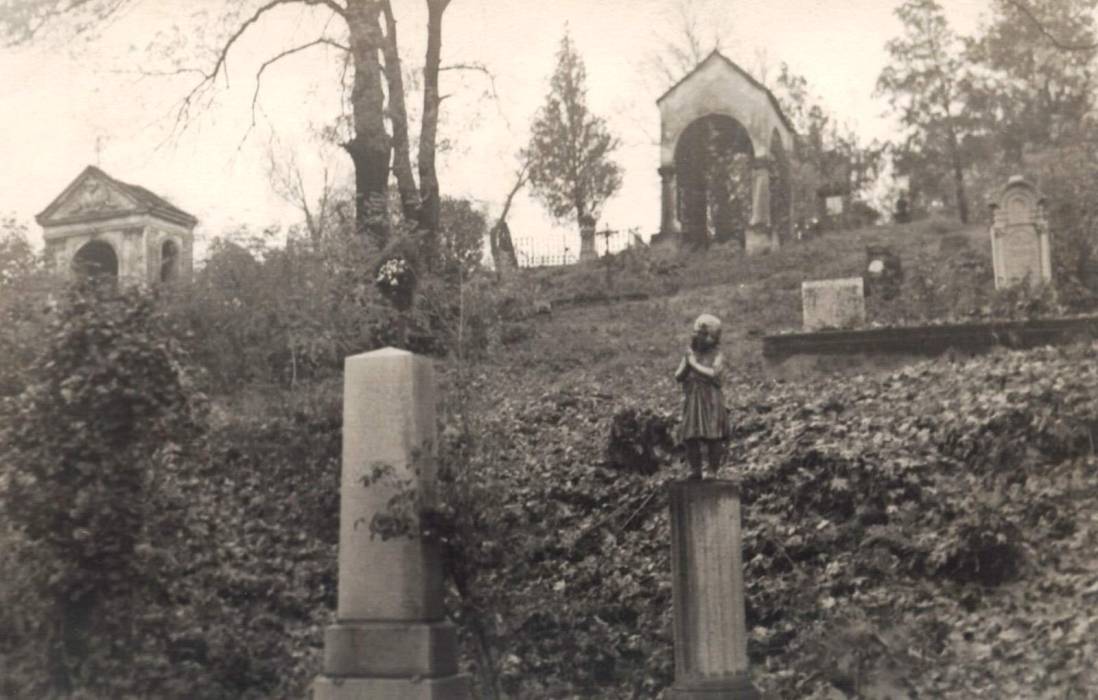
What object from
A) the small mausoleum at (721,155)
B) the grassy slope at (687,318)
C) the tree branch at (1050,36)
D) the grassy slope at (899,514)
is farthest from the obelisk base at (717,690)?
the small mausoleum at (721,155)

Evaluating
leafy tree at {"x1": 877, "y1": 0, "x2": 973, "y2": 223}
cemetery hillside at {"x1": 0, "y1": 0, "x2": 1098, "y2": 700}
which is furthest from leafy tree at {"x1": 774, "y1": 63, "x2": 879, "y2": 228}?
cemetery hillside at {"x1": 0, "y1": 0, "x2": 1098, "y2": 700}

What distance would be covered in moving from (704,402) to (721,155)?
23.7 meters

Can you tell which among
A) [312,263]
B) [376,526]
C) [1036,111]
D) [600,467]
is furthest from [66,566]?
[1036,111]

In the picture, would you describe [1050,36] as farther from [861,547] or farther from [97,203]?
[97,203]

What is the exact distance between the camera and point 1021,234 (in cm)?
1568

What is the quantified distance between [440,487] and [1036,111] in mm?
32431

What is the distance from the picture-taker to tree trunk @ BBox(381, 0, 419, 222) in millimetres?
15477

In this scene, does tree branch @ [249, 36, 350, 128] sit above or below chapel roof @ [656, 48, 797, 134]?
below

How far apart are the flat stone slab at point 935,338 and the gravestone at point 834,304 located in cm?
103

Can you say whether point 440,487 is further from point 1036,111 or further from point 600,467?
point 1036,111

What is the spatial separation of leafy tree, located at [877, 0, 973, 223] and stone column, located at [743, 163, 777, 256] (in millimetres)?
5960

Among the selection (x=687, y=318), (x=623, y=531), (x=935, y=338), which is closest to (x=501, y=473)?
(x=623, y=531)

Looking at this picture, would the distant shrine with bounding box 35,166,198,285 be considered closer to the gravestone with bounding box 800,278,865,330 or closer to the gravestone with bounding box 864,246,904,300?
the gravestone with bounding box 864,246,904,300

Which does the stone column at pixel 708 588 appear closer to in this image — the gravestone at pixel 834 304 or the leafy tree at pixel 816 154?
the gravestone at pixel 834 304
